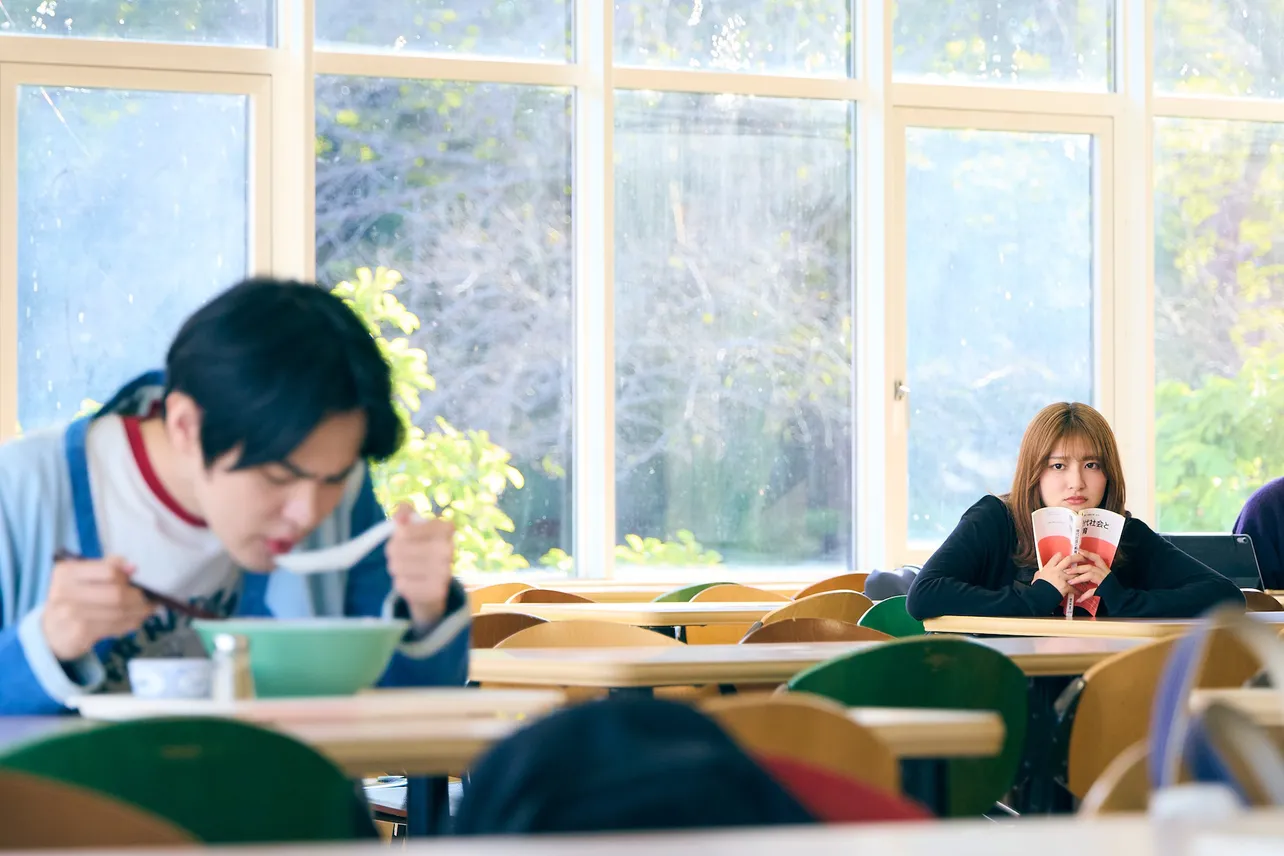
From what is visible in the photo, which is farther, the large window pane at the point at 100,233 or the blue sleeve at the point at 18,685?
the large window pane at the point at 100,233

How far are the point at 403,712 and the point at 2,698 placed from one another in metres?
0.49

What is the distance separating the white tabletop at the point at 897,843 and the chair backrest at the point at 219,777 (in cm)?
30

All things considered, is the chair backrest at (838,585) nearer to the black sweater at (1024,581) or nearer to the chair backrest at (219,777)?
the black sweater at (1024,581)

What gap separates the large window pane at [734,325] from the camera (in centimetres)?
677

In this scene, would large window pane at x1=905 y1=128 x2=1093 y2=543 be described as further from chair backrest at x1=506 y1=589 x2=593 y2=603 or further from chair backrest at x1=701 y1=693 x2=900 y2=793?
chair backrest at x1=701 y1=693 x2=900 y2=793

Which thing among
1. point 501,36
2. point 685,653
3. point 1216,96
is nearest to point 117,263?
point 501,36

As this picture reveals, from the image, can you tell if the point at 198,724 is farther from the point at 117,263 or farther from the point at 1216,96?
the point at 1216,96

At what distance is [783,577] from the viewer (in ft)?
22.6

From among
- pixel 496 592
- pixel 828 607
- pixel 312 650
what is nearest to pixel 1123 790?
pixel 312 650

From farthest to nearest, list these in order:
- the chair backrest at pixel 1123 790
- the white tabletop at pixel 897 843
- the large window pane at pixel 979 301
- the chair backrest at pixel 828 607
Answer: the large window pane at pixel 979 301
the chair backrest at pixel 828 607
the chair backrest at pixel 1123 790
the white tabletop at pixel 897 843

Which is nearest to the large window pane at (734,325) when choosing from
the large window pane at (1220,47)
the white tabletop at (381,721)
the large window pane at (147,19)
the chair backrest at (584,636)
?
the large window pane at (147,19)

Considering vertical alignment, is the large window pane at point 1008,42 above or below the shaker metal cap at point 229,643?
above

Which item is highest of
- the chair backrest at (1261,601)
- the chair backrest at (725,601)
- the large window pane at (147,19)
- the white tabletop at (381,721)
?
the large window pane at (147,19)

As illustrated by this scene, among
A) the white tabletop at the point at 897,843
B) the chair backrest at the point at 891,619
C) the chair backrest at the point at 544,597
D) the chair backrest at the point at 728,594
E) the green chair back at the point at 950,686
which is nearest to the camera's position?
the white tabletop at the point at 897,843
